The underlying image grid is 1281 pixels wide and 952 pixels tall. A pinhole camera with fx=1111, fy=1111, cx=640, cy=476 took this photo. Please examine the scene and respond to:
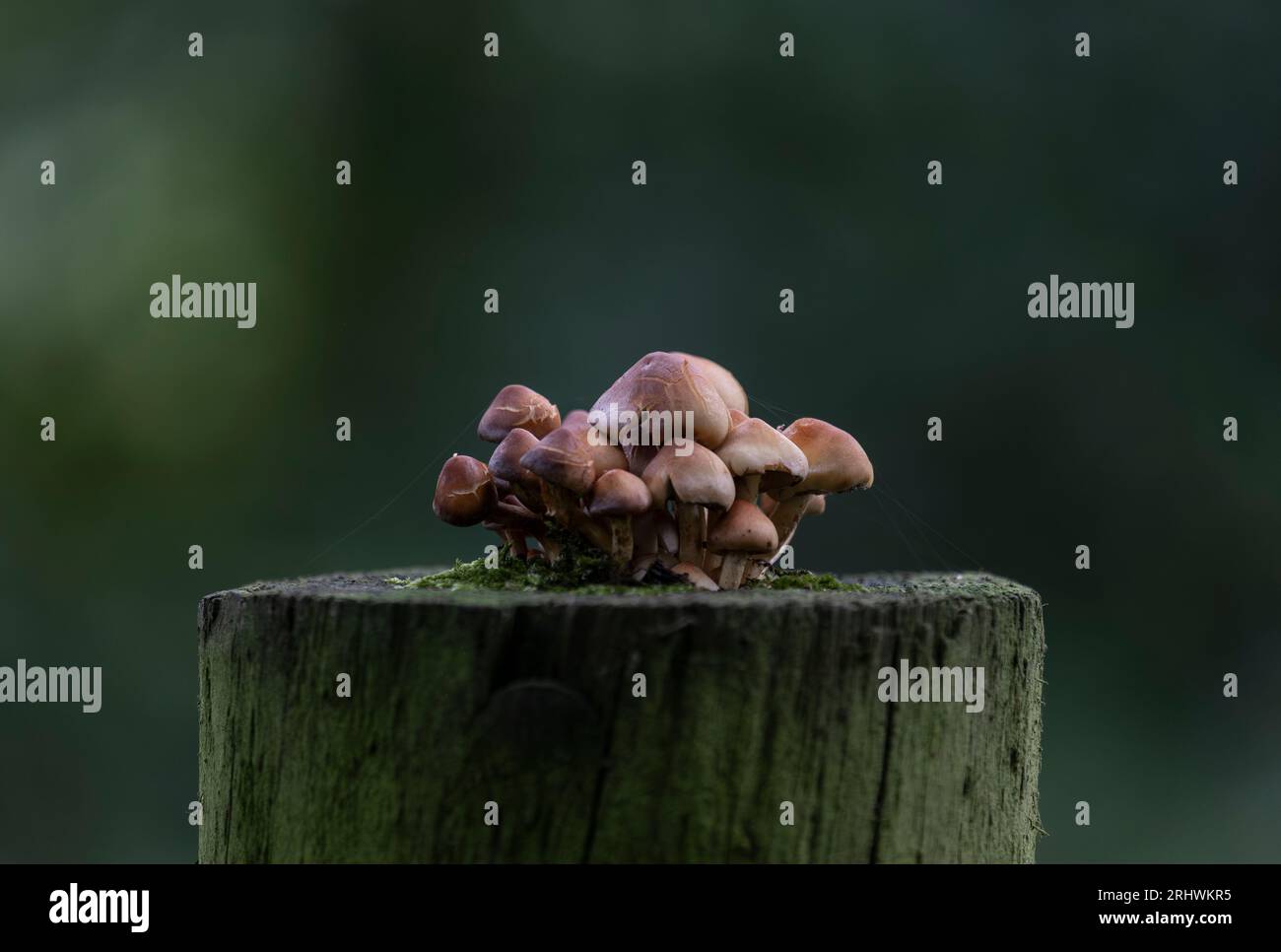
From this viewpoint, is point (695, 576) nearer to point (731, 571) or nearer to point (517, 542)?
point (731, 571)

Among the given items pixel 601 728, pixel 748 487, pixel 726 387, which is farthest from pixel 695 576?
pixel 601 728

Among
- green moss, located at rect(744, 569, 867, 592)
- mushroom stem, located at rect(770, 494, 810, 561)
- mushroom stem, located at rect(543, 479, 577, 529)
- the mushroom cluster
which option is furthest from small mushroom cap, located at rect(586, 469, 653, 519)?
mushroom stem, located at rect(770, 494, 810, 561)

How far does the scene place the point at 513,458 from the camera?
7.65 feet

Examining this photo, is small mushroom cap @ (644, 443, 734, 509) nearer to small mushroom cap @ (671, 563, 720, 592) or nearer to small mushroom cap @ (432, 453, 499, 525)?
small mushroom cap @ (671, 563, 720, 592)

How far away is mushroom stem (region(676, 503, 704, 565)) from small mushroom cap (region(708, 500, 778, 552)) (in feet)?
0.16

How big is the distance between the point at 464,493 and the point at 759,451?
2.20 feet

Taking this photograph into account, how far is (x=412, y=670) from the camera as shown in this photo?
1.79 m

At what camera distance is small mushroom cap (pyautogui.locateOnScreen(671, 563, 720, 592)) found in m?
2.23

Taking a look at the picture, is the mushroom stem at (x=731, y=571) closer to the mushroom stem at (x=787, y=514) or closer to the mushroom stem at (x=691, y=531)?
the mushroom stem at (x=691, y=531)

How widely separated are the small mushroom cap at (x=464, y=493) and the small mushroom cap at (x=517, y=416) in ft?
0.29

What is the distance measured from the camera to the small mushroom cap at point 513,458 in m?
2.33
